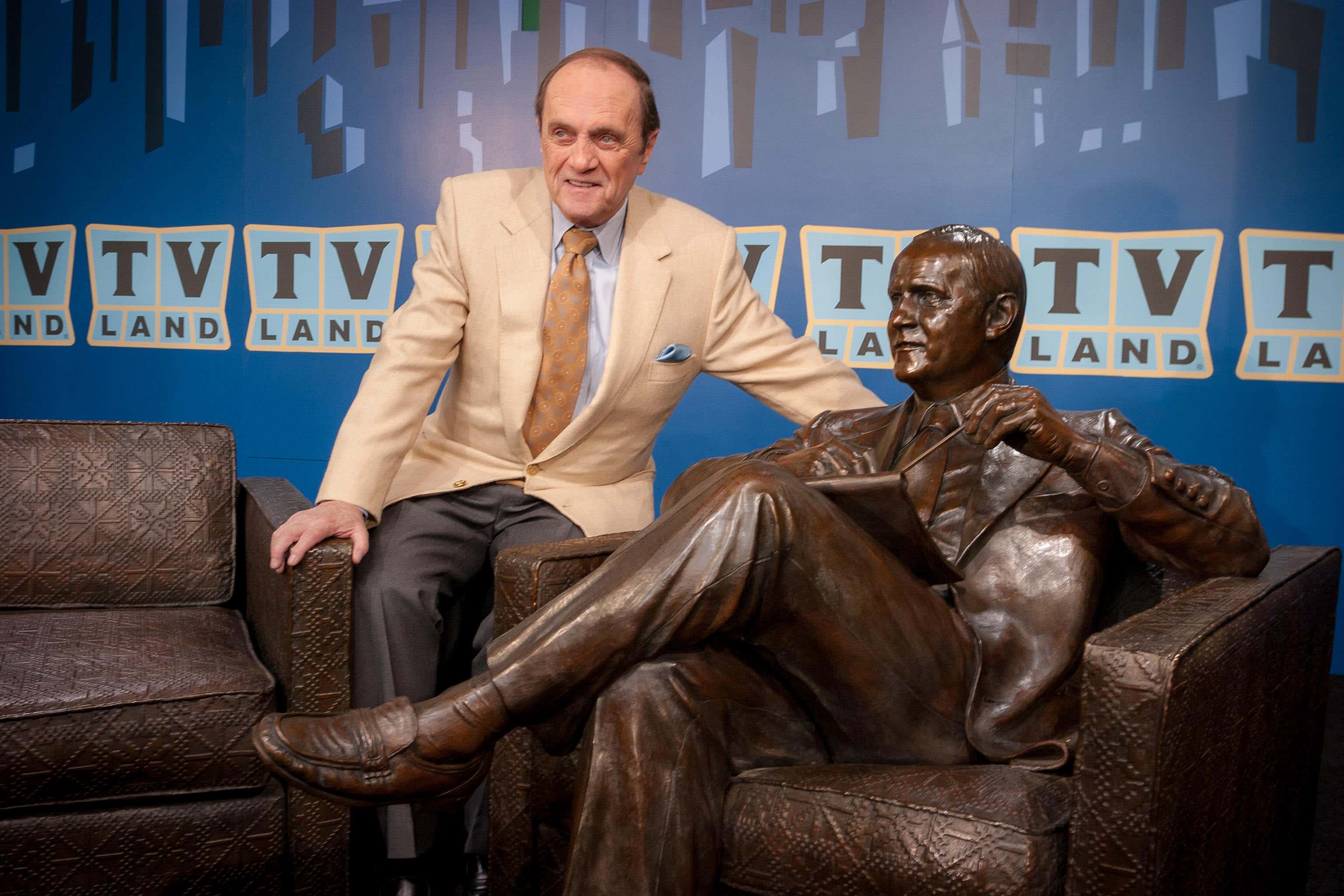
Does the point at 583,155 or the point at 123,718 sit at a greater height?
the point at 583,155

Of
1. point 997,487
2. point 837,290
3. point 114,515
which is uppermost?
point 837,290

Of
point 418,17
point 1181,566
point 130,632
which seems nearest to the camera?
point 1181,566

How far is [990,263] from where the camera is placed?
1.95 metres

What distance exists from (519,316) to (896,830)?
1.30 meters

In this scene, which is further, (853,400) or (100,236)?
(100,236)

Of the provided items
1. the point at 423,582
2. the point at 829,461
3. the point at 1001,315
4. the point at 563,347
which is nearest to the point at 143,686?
the point at 423,582

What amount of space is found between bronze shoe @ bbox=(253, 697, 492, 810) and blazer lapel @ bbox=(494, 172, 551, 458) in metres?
0.95

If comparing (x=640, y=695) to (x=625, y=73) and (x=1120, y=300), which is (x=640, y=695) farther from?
(x=1120, y=300)

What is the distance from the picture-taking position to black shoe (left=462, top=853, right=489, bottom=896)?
2.23 m

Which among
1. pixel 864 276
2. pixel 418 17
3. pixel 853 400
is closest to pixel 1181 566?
pixel 853 400

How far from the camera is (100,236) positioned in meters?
4.12

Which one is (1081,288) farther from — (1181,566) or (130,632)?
(130,632)

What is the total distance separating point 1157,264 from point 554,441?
1810 millimetres

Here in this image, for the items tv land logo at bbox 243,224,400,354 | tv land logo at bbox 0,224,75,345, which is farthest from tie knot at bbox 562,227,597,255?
tv land logo at bbox 0,224,75,345
